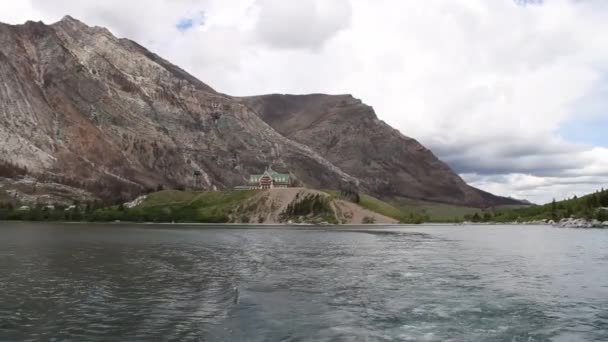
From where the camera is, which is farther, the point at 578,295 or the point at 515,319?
the point at 578,295

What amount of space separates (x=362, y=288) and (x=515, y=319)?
59.8 ft

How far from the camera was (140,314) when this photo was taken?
41812 mm

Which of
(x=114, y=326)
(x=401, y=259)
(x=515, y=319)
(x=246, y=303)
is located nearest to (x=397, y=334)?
(x=515, y=319)

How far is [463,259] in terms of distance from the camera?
89.6 meters

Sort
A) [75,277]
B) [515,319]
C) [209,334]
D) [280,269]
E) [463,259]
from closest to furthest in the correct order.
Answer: [209,334], [515,319], [75,277], [280,269], [463,259]

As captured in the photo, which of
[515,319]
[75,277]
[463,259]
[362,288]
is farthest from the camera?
[463,259]

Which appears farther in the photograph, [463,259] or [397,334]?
[463,259]

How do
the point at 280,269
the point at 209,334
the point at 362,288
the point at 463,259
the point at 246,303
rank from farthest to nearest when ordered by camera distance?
the point at 463,259
the point at 280,269
the point at 362,288
the point at 246,303
the point at 209,334

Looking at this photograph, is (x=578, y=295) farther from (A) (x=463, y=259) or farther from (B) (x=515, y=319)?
(A) (x=463, y=259)

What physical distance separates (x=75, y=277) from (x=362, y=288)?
112 ft

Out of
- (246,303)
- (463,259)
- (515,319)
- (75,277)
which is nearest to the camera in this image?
(515,319)

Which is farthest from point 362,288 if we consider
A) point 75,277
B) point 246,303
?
point 75,277

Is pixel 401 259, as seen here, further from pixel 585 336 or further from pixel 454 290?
pixel 585 336

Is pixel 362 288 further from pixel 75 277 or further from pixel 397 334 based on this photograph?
pixel 75 277
